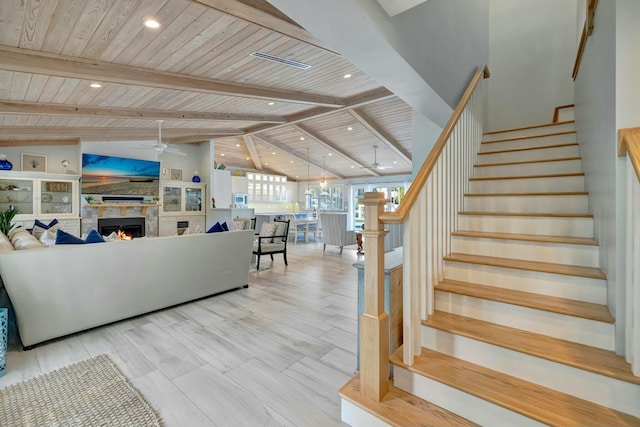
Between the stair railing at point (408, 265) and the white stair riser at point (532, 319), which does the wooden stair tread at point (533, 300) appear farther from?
the stair railing at point (408, 265)

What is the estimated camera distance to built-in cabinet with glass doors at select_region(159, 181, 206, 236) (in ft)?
25.5

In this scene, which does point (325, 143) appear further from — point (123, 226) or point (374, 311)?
point (374, 311)

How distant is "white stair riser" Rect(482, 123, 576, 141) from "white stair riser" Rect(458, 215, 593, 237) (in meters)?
1.50

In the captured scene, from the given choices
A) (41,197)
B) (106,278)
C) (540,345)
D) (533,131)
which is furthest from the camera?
(41,197)

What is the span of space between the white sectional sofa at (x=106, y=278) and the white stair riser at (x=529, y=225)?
2.92m

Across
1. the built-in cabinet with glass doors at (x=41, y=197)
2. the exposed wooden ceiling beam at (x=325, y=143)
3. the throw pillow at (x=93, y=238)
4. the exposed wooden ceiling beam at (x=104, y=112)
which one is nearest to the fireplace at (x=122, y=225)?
the built-in cabinet with glass doors at (x=41, y=197)

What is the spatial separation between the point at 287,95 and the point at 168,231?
5447mm

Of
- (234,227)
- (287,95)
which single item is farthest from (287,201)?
(287,95)

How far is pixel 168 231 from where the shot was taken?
7.86 metres

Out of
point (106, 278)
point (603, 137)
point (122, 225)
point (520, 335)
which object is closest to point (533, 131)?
point (603, 137)

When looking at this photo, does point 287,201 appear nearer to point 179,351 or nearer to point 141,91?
point 141,91

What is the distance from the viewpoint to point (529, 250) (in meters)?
2.02

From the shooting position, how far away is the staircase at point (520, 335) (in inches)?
50.9

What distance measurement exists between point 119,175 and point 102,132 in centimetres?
135
